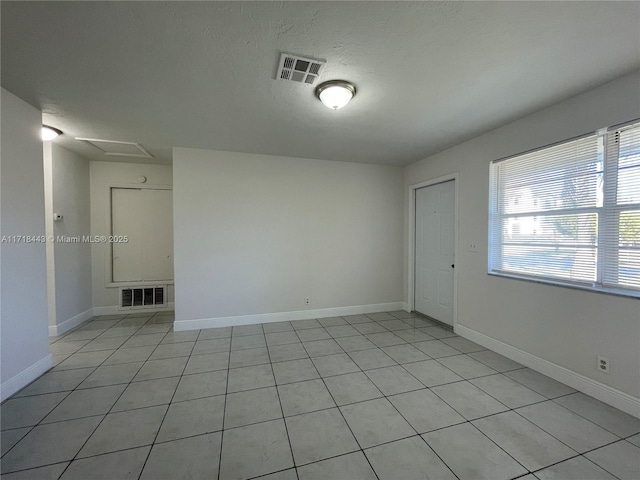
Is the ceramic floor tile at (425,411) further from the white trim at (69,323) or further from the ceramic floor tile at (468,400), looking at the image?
the white trim at (69,323)

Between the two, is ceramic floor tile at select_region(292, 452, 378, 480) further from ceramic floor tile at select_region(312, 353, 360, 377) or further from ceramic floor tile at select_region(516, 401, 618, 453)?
ceramic floor tile at select_region(516, 401, 618, 453)

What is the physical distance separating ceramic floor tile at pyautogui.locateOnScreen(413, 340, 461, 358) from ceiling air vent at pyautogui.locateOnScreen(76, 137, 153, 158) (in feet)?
14.9

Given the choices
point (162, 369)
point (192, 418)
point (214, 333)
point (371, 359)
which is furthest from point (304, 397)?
point (214, 333)

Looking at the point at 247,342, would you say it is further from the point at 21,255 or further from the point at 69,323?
the point at 69,323

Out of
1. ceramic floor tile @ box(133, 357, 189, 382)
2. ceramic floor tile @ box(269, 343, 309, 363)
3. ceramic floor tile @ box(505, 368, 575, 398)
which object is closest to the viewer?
ceramic floor tile @ box(505, 368, 575, 398)

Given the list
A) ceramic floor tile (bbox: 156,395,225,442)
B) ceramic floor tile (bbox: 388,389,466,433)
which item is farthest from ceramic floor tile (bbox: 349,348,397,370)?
ceramic floor tile (bbox: 156,395,225,442)

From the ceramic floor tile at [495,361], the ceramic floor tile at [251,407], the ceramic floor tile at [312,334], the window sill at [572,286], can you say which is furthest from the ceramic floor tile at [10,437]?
the window sill at [572,286]

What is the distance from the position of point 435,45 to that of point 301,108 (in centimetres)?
123

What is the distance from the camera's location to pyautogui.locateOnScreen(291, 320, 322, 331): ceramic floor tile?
3766 mm

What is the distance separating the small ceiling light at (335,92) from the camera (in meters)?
2.04

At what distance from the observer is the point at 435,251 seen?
4.00 m

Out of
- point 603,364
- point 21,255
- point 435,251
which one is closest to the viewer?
point 603,364

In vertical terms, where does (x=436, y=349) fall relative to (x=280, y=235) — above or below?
below

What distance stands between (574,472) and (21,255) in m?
4.43
